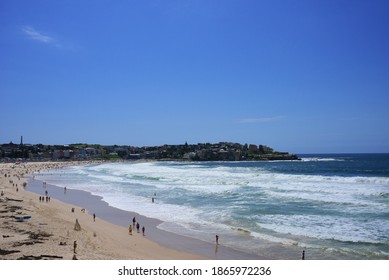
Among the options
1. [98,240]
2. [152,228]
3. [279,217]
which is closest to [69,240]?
[98,240]

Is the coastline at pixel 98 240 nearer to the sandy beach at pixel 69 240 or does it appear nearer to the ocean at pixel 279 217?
the sandy beach at pixel 69 240

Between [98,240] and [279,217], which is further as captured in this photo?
[279,217]

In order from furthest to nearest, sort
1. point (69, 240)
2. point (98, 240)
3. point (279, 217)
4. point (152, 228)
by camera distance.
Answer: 1. point (279, 217)
2. point (152, 228)
3. point (98, 240)
4. point (69, 240)

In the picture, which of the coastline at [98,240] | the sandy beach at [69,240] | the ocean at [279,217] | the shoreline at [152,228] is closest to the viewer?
the sandy beach at [69,240]

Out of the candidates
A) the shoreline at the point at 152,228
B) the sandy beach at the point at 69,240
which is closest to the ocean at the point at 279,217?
the shoreline at the point at 152,228

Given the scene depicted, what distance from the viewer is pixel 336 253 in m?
13.3

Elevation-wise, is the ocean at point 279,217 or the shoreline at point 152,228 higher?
the ocean at point 279,217

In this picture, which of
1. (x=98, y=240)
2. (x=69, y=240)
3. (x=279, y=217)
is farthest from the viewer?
(x=279, y=217)

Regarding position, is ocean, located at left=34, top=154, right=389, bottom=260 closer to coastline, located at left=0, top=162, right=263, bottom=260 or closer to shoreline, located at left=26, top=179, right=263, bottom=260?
shoreline, located at left=26, top=179, right=263, bottom=260

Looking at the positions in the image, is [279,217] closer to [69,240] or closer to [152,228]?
[152,228]

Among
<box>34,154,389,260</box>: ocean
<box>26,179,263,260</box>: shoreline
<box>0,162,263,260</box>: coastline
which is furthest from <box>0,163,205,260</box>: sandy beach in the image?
<box>34,154,389,260</box>: ocean

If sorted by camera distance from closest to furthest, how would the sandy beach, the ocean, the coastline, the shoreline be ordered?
the sandy beach, the coastline, the shoreline, the ocean

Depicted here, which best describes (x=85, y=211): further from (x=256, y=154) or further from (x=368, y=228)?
(x=256, y=154)

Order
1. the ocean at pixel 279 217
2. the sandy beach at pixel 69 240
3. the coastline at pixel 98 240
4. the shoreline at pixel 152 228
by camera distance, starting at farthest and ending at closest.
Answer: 1. the ocean at pixel 279 217
2. the shoreline at pixel 152 228
3. the coastline at pixel 98 240
4. the sandy beach at pixel 69 240
